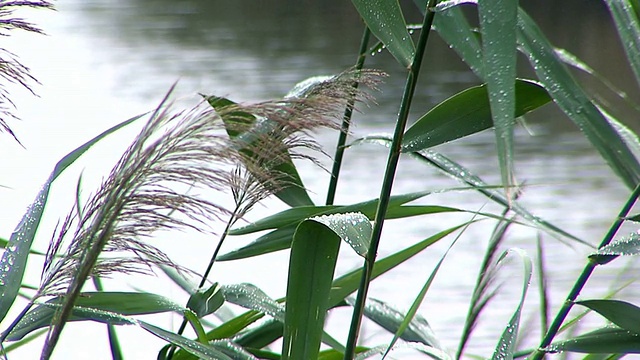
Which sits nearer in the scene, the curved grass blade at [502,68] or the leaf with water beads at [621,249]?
the curved grass blade at [502,68]

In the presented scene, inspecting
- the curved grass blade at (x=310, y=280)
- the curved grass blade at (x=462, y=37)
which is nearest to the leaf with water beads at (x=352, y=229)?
the curved grass blade at (x=310, y=280)

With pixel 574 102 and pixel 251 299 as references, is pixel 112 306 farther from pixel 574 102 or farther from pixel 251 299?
pixel 574 102

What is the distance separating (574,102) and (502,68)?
14 cm

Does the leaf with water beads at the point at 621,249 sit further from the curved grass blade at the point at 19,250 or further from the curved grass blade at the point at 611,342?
the curved grass blade at the point at 19,250

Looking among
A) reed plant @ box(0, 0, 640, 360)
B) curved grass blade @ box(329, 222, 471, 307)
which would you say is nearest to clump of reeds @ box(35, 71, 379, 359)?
reed plant @ box(0, 0, 640, 360)

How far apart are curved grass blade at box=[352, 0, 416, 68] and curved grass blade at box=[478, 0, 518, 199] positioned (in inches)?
2.7

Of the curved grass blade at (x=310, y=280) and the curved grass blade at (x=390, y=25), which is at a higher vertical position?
the curved grass blade at (x=390, y=25)

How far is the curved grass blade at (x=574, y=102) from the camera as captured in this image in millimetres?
395

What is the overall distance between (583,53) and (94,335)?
2470 millimetres

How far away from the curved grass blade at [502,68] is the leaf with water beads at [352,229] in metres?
0.08

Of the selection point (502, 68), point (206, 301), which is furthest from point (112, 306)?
point (502, 68)

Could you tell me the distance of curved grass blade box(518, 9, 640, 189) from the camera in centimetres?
40

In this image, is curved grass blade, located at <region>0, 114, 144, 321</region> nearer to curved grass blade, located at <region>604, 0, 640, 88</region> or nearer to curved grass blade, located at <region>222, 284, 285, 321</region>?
curved grass blade, located at <region>222, 284, 285, 321</region>

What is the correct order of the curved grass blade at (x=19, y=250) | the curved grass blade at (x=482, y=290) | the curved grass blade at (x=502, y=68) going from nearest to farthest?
1. the curved grass blade at (x=502, y=68)
2. the curved grass blade at (x=19, y=250)
3. the curved grass blade at (x=482, y=290)
